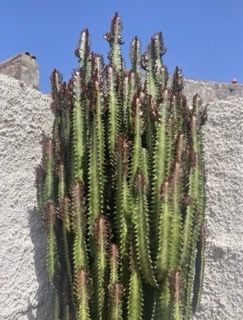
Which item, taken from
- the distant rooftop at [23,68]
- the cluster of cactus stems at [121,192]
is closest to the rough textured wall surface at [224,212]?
the cluster of cactus stems at [121,192]

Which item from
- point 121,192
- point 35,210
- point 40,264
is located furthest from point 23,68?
point 121,192

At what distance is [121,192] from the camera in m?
3.13

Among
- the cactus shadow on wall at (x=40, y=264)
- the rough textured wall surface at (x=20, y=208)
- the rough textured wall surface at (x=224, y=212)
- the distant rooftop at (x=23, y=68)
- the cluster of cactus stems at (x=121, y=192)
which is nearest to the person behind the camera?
the cluster of cactus stems at (x=121, y=192)

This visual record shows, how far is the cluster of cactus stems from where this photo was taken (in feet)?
9.89

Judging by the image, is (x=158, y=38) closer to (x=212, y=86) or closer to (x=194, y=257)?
(x=194, y=257)

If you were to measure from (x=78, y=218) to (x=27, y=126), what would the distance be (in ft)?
2.63

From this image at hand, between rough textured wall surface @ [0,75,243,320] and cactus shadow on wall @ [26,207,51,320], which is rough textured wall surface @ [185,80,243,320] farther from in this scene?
cactus shadow on wall @ [26,207,51,320]

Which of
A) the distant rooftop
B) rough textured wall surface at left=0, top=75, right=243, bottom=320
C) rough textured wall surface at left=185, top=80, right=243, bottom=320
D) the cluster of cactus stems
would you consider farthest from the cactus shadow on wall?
the distant rooftop

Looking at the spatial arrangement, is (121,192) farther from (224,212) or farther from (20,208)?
(224,212)

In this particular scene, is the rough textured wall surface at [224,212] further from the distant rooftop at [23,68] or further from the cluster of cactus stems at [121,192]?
the distant rooftop at [23,68]

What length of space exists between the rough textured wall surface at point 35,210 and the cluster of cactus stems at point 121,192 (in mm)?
134

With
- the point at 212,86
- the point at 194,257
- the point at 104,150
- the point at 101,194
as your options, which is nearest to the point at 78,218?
the point at 101,194

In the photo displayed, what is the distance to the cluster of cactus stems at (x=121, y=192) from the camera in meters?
3.02

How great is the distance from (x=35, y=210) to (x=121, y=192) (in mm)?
743
